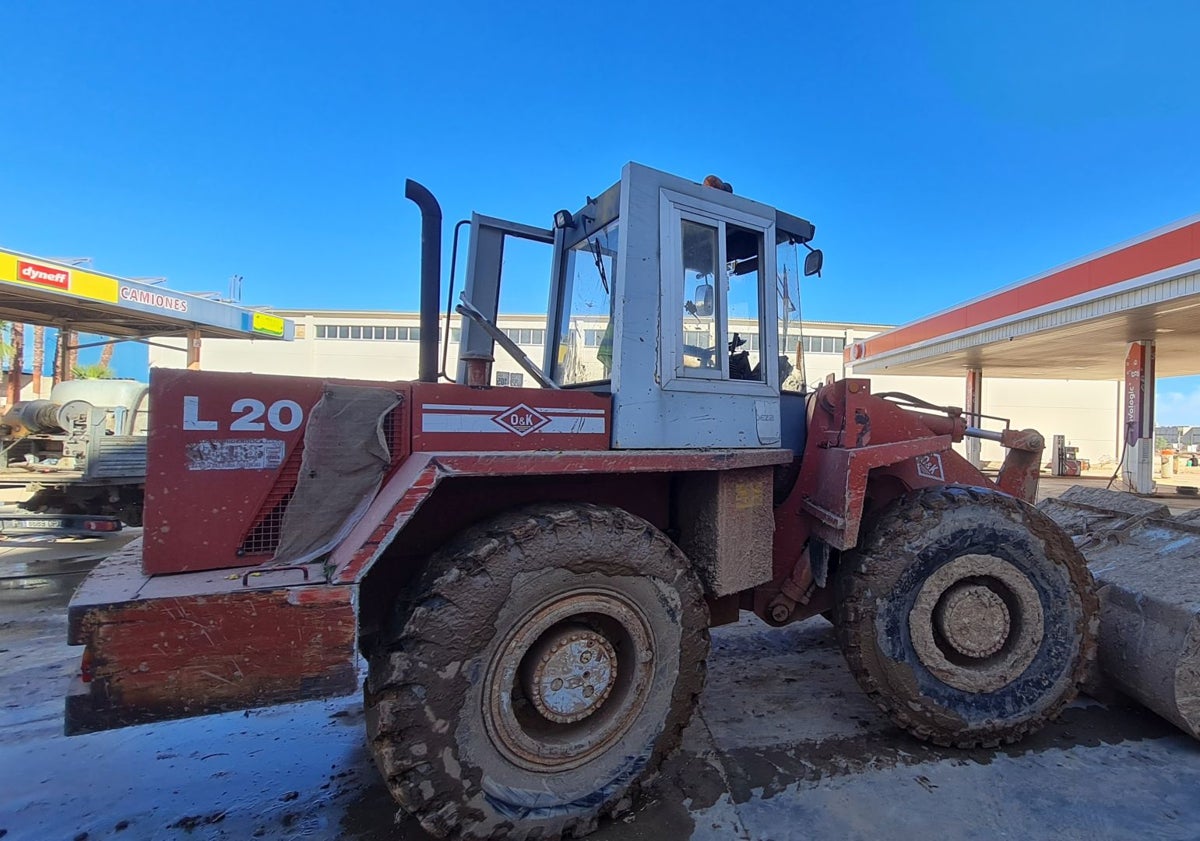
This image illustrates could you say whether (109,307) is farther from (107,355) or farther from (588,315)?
(107,355)

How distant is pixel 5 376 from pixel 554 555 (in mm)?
31181

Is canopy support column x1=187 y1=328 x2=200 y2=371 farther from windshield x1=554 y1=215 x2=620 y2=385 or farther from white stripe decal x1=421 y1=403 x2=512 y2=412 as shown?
white stripe decal x1=421 y1=403 x2=512 y2=412

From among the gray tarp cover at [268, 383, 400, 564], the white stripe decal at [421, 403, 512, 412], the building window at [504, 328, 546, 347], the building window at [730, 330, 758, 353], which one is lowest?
the gray tarp cover at [268, 383, 400, 564]

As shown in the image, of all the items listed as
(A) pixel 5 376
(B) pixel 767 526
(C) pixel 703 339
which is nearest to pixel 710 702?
(B) pixel 767 526

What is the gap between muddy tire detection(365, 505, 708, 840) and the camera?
7.18 feet

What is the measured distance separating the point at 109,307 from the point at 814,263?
15559 mm

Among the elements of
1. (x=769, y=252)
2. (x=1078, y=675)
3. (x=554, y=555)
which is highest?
(x=769, y=252)

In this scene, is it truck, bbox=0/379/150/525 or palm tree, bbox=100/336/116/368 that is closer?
truck, bbox=0/379/150/525

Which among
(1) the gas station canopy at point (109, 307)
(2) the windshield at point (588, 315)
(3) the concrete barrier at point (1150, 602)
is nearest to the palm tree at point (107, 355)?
(1) the gas station canopy at point (109, 307)

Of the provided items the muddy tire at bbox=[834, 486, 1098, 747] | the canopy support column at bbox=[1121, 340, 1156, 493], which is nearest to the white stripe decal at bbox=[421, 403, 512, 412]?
the muddy tire at bbox=[834, 486, 1098, 747]

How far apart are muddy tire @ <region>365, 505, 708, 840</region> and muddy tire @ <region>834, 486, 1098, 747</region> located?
1024 mm

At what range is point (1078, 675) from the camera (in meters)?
3.24

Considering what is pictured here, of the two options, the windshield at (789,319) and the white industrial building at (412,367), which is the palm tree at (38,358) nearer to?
the white industrial building at (412,367)

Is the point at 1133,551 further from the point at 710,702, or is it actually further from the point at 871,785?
the point at 710,702
